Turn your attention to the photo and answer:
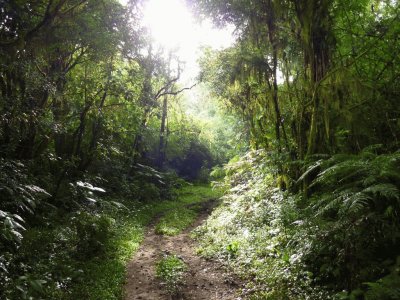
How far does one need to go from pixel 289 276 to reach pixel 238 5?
8.20m

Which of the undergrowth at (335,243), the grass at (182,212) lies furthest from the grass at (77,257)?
the undergrowth at (335,243)

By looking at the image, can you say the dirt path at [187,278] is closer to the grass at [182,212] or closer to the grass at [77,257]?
the grass at [77,257]

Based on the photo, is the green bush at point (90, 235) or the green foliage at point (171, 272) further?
the green bush at point (90, 235)

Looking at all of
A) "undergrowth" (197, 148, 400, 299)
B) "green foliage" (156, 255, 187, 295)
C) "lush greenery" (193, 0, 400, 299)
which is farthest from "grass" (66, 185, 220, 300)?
"undergrowth" (197, 148, 400, 299)

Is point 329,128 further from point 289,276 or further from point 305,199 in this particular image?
point 289,276

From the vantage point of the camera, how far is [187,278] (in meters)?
6.97

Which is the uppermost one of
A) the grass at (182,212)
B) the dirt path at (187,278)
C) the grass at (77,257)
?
the grass at (182,212)

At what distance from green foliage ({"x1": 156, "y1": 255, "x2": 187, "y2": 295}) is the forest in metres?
0.04

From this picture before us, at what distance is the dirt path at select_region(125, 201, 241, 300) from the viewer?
618 cm

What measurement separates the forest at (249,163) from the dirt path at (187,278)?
0.32ft

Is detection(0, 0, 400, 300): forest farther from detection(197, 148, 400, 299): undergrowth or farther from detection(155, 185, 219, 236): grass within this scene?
detection(155, 185, 219, 236): grass

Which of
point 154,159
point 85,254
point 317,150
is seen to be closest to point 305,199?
point 317,150

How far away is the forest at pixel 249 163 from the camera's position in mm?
5102

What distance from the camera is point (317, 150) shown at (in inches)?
326
